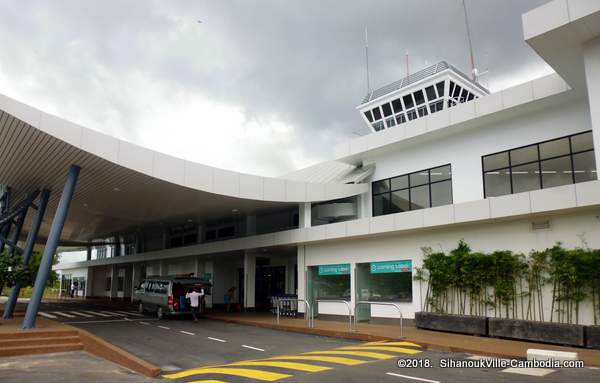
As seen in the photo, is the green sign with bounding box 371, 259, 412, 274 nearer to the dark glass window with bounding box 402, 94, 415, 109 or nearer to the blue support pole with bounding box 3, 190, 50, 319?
the blue support pole with bounding box 3, 190, 50, 319

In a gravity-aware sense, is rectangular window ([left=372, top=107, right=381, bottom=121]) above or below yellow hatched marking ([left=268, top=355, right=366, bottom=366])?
above

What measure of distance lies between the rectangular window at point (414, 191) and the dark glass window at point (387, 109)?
21612 mm

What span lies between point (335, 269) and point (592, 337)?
1118 cm

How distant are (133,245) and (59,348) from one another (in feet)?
107

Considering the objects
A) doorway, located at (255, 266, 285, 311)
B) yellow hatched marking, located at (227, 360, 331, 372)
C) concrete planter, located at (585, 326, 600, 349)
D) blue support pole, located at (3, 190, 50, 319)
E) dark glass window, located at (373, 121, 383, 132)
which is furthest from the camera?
dark glass window, located at (373, 121, 383, 132)

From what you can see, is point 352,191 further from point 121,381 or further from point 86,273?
point 86,273

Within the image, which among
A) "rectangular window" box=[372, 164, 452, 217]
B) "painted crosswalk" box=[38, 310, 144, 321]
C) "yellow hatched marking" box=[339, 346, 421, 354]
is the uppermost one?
"rectangular window" box=[372, 164, 452, 217]

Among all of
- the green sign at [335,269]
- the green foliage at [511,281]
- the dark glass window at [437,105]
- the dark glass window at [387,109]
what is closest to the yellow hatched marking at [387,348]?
the green foliage at [511,281]

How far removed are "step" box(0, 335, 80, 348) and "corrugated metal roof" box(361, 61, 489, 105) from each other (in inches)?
1365

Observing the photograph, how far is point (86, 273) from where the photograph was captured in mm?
55375

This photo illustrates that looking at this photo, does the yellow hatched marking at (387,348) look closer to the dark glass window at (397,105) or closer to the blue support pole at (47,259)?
the blue support pole at (47,259)

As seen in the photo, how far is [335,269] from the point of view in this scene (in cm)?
2180

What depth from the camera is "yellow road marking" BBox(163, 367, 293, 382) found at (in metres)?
9.25

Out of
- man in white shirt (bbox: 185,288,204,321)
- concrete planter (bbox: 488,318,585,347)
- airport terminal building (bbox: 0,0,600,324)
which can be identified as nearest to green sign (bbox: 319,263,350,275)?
airport terminal building (bbox: 0,0,600,324)
